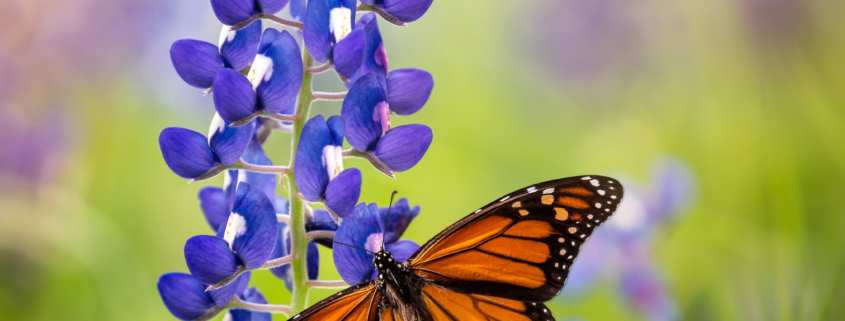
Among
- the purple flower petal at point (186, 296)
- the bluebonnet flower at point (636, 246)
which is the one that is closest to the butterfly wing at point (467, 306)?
the purple flower petal at point (186, 296)

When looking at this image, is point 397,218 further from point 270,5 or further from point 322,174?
point 270,5

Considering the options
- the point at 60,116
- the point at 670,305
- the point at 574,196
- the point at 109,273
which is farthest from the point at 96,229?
the point at 670,305

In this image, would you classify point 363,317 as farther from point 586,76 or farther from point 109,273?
point 586,76

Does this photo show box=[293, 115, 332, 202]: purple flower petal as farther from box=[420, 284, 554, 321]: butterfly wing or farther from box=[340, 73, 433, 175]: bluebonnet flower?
box=[420, 284, 554, 321]: butterfly wing

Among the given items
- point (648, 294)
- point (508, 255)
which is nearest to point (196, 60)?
point (508, 255)

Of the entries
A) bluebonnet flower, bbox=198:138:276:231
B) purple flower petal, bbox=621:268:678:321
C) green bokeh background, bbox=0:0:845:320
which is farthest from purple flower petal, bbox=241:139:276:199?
purple flower petal, bbox=621:268:678:321

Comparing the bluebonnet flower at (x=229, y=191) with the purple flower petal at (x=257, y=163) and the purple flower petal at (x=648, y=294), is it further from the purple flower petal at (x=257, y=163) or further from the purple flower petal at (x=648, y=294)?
the purple flower petal at (x=648, y=294)
